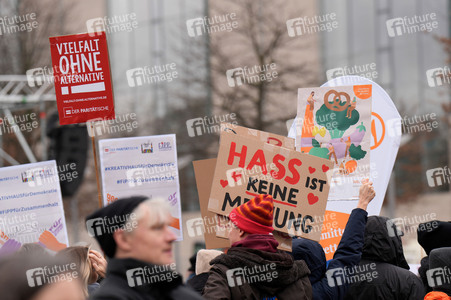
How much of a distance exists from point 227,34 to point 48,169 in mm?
12330

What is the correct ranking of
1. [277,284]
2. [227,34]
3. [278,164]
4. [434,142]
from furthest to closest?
[434,142], [227,34], [278,164], [277,284]

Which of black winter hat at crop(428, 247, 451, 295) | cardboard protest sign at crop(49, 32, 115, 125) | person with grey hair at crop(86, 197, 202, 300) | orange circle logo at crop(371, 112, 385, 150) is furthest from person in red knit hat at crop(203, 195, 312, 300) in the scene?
cardboard protest sign at crop(49, 32, 115, 125)

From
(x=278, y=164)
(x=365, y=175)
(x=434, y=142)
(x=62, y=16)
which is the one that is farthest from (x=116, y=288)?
(x=62, y=16)

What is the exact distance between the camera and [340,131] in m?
5.22

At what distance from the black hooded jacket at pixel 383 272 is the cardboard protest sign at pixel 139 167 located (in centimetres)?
193

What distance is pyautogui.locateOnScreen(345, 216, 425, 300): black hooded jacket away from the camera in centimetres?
431

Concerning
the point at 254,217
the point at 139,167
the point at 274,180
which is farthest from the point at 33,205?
the point at 254,217

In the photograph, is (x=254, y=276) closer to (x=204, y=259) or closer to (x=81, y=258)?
(x=204, y=259)

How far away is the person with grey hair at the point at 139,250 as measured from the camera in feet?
8.34

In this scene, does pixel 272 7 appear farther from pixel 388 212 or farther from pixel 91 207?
pixel 91 207

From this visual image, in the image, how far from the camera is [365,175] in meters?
5.10

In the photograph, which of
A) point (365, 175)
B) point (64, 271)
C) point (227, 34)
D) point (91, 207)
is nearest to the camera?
point (64, 271)

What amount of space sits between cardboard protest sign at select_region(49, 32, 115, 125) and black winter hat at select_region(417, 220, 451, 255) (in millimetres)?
2779

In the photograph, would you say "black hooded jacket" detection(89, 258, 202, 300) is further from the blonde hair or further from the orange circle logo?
the orange circle logo
